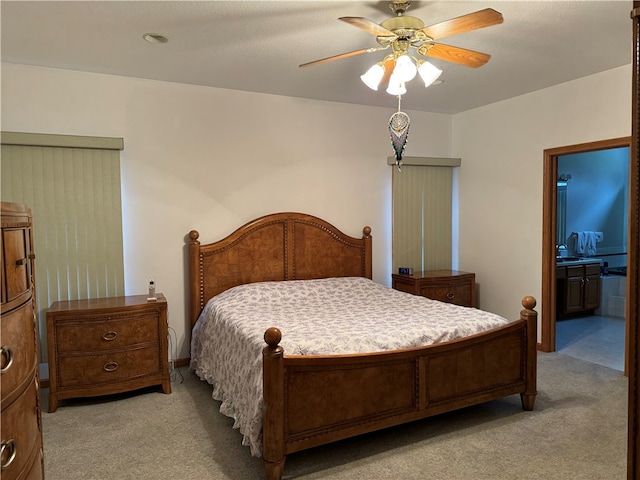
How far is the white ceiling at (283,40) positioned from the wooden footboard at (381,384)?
1.78 m

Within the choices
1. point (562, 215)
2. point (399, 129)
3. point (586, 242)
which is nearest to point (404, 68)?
point (399, 129)

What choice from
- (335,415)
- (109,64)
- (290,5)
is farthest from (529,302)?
(109,64)

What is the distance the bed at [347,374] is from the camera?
2.30m

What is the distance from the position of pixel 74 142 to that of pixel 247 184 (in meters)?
1.46

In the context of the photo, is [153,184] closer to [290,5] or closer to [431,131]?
[290,5]

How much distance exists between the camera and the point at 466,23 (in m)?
2.20

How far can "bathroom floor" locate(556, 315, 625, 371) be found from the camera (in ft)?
13.9

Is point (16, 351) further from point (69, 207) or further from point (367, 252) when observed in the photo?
point (367, 252)

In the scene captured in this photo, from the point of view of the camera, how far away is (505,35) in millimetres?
2975

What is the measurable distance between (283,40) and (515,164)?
2821 millimetres

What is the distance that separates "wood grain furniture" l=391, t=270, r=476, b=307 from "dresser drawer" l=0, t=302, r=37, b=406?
12.1ft

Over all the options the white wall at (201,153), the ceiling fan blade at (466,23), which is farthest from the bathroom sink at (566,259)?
the ceiling fan blade at (466,23)

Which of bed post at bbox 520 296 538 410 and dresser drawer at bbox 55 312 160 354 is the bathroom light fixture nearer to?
dresser drawer at bbox 55 312 160 354

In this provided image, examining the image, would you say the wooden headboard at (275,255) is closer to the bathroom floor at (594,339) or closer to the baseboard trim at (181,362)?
the baseboard trim at (181,362)
